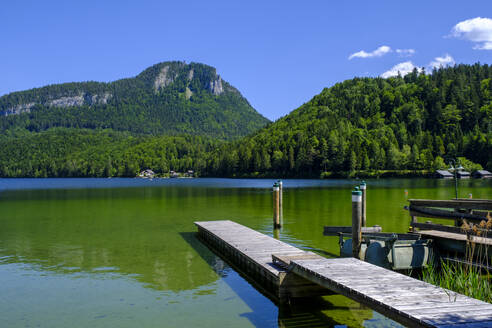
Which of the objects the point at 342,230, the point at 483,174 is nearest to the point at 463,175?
the point at 483,174

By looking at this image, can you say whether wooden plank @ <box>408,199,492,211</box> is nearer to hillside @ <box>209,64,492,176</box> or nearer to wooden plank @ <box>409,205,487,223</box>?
wooden plank @ <box>409,205,487,223</box>

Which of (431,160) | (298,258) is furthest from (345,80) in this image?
(298,258)

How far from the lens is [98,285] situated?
13.2 meters

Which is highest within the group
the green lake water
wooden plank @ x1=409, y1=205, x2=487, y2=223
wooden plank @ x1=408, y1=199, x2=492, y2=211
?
wooden plank @ x1=408, y1=199, x2=492, y2=211

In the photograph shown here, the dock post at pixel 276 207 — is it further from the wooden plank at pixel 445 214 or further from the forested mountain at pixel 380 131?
the forested mountain at pixel 380 131

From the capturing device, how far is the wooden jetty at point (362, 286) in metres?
6.85

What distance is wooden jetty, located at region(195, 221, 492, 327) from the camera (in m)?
6.85

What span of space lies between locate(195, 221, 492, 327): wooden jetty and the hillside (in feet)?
404

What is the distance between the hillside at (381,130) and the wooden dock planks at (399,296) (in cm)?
12606

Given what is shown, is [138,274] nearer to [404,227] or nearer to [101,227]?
[101,227]

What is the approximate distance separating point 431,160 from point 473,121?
130ft

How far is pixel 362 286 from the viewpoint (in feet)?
28.5

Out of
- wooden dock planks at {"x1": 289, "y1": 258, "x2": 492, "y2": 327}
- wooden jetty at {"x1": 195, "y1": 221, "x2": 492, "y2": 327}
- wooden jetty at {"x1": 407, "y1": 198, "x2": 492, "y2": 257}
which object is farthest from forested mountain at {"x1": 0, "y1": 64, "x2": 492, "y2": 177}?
wooden dock planks at {"x1": 289, "y1": 258, "x2": 492, "y2": 327}

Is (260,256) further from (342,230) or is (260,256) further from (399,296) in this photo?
(399,296)
